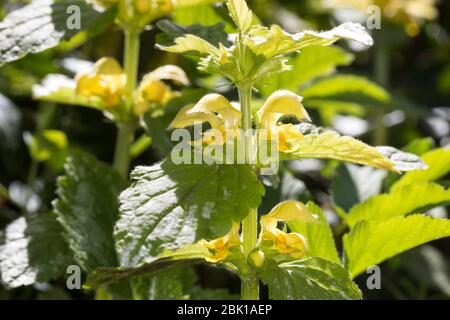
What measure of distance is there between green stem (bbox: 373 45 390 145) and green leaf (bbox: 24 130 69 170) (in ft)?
2.28

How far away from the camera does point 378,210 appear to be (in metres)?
1.00

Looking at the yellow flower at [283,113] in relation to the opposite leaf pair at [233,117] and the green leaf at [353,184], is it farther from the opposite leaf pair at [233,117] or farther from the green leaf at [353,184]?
the green leaf at [353,184]

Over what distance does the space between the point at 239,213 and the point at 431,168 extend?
43 cm

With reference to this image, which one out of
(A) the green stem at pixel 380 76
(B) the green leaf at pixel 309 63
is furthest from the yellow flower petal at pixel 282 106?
(A) the green stem at pixel 380 76

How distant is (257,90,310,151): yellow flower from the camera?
81 cm

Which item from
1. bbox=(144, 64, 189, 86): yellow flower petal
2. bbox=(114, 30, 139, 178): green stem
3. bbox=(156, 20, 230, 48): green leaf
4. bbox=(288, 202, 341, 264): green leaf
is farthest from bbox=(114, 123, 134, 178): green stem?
bbox=(288, 202, 341, 264): green leaf

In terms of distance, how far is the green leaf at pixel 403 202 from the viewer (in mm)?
955

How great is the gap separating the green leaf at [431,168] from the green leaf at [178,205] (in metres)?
0.37

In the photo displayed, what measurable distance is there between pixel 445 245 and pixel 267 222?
3.41 feet

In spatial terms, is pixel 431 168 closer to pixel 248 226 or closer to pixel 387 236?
pixel 387 236

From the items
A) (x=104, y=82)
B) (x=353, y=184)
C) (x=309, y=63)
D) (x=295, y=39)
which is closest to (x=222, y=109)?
(x=295, y=39)

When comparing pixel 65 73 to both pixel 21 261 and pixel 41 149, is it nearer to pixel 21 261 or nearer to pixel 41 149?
pixel 41 149

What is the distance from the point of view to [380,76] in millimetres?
1893

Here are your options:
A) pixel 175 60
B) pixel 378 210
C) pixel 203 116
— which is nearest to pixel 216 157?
pixel 203 116
